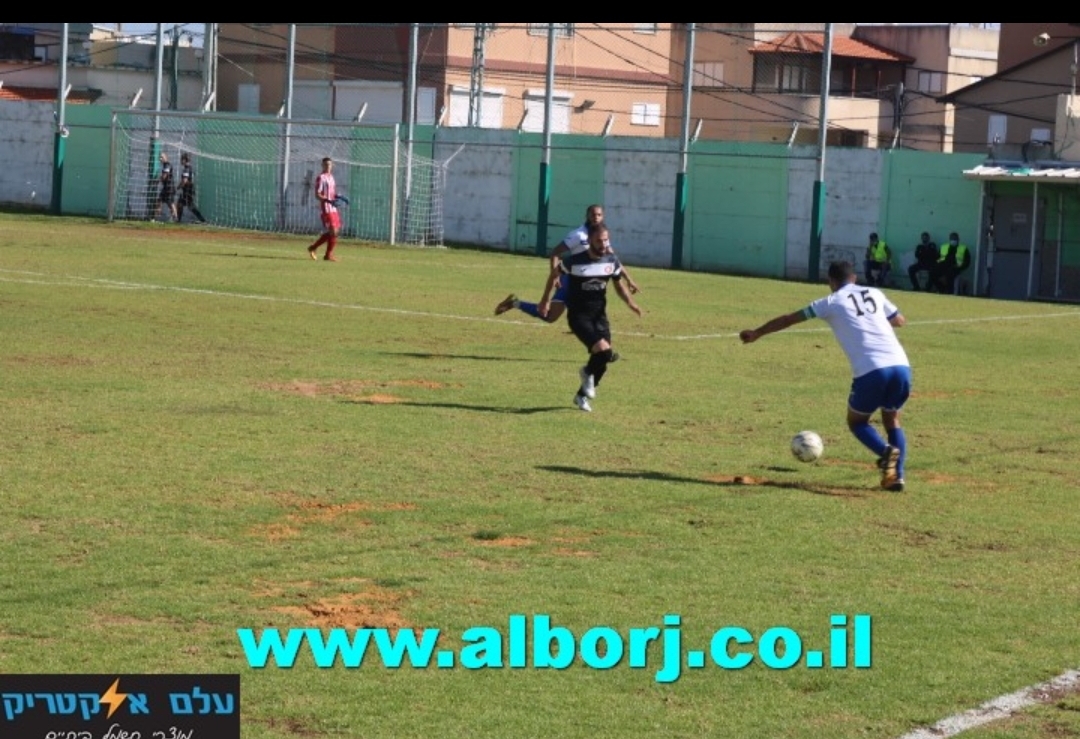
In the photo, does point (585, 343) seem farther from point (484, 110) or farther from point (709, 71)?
point (709, 71)

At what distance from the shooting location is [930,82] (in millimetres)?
78500

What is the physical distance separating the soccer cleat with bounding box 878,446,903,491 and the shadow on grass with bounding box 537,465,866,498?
0.19 metres

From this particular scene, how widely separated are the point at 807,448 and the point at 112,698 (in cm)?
862

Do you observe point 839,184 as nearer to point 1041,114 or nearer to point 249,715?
point 1041,114

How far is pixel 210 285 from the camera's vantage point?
29.9 meters

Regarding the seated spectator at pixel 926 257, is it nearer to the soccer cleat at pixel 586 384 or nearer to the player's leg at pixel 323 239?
the player's leg at pixel 323 239

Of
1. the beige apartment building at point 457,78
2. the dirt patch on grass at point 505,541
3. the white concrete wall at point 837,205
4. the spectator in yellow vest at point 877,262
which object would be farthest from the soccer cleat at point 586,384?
the beige apartment building at point 457,78

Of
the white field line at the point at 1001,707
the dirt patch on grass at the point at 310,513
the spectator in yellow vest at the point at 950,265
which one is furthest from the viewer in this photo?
the spectator in yellow vest at the point at 950,265

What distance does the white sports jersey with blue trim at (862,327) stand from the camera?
43.0 ft

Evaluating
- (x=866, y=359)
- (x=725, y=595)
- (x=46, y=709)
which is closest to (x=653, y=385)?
(x=866, y=359)

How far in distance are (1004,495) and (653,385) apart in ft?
22.2

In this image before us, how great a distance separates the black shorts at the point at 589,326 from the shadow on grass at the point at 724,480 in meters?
4.00

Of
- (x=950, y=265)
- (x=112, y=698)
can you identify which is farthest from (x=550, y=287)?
(x=950, y=265)

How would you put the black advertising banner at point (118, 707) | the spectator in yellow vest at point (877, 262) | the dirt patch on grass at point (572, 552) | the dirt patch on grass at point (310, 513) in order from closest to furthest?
the black advertising banner at point (118, 707) → the dirt patch on grass at point (572, 552) → the dirt patch on grass at point (310, 513) → the spectator in yellow vest at point (877, 262)
